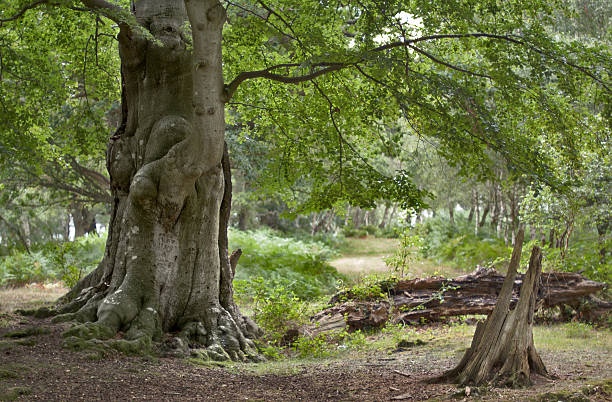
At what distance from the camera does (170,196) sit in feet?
24.0

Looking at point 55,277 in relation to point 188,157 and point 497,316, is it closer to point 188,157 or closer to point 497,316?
point 188,157

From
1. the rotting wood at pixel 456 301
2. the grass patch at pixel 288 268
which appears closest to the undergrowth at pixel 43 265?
the grass patch at pixel 288 268

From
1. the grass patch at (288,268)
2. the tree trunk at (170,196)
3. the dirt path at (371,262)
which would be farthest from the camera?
the dirt path at (371,262)

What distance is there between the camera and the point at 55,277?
600 inches

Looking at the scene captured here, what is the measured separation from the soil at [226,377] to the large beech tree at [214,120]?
52cm

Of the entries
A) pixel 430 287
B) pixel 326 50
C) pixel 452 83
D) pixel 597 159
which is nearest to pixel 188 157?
pixel 326 50

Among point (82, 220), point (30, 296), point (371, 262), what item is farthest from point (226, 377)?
point (82, 220)

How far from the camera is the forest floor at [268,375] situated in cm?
464

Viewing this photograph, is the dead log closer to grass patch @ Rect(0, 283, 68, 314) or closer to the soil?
the soil

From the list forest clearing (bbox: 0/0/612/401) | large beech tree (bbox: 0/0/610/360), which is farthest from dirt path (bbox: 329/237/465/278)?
large beech tree (bbox: 0/0/610/360)

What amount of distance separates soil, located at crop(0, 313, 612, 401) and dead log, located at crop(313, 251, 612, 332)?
289cm

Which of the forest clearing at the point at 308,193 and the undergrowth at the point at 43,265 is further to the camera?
the undergrowth at the point at 43,265

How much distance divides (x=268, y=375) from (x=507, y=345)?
279 centimetres

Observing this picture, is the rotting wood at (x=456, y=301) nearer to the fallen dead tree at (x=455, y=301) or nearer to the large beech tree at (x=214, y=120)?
the fallen dead tree at (x=455, y=301)
